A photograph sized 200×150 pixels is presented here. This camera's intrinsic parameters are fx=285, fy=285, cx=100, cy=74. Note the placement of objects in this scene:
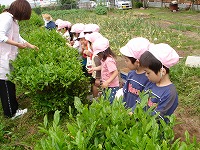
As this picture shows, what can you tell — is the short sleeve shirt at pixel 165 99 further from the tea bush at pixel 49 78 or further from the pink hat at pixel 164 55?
the tea bush at pixel 49 78

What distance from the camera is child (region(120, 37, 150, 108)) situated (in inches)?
113

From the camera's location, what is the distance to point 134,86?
2.93 m

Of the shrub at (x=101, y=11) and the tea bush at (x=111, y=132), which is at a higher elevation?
the tea bush at (x=111, y=132)

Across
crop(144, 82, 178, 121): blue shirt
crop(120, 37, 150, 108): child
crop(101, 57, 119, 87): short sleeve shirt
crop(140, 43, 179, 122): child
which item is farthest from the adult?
crop(144, 82, 178, 121): blue shirt

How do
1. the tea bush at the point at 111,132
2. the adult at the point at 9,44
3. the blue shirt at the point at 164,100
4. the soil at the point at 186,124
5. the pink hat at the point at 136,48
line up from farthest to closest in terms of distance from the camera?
the adult at the point at 9,44 < the soil at the point at 186,124 < the pink hat at the point at 136,48 < the blue shirt at the point at 164,100 < the tea bush at the point at 111,132

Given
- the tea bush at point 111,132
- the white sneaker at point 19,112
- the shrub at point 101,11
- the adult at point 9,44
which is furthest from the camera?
the shrub at point 101,11

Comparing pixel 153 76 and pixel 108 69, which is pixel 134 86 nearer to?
pixel 153 76

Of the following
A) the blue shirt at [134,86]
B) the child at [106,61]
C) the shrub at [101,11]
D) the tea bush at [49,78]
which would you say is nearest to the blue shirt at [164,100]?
the blue shirt at [134,86]

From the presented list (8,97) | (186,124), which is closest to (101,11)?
(8,97)

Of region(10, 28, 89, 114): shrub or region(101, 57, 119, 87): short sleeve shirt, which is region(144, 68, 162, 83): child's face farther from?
region(10, 28, 89, 114): shrub

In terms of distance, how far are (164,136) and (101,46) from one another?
2.22 m

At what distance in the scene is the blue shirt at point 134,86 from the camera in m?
2.87

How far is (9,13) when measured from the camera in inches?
157

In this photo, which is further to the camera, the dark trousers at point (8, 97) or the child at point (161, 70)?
the dark trousers at point (8, 97)
